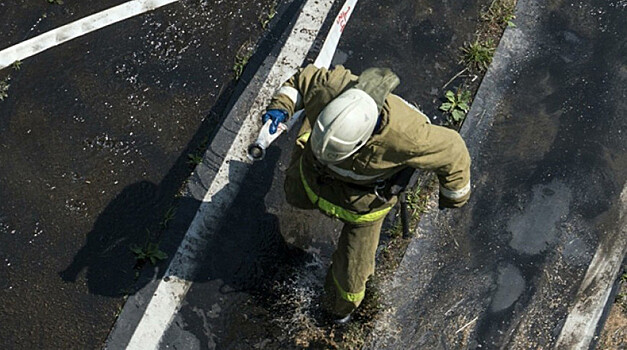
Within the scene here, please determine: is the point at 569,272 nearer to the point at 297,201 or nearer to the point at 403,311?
the point at 403,311

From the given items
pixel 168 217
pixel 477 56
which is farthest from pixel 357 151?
pixel 477 56

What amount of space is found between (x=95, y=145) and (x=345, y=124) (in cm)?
238

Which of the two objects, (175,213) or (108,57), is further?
(108,57)

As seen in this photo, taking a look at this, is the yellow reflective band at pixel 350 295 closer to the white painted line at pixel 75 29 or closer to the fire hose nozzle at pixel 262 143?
the fire hose nozzle at pixel 262 143

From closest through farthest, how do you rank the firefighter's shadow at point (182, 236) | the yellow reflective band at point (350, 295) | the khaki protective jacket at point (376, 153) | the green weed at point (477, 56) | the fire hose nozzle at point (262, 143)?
the khaki protective jacket at point (376, 153), the fire hose nozzle at point (262, 143), the yellow reflective band at point (350, 295), the firefighter's shadow at point (182, 236), the green weed at point (477, 56)

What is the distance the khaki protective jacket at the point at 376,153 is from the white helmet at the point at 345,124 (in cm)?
15

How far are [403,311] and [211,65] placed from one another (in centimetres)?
214

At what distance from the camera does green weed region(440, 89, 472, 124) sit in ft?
19.3

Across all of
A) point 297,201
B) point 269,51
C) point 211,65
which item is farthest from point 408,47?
point 297,201

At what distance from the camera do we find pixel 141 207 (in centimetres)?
554

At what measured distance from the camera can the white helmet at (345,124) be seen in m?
3.92

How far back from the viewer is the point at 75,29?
606 cm

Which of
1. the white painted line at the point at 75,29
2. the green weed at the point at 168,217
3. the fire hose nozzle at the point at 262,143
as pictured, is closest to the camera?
the fire hose nozzle at the point at 262,143

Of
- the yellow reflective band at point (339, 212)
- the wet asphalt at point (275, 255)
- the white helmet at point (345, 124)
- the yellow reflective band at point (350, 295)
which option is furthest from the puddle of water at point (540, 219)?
the white helmet at point (345, 124)
